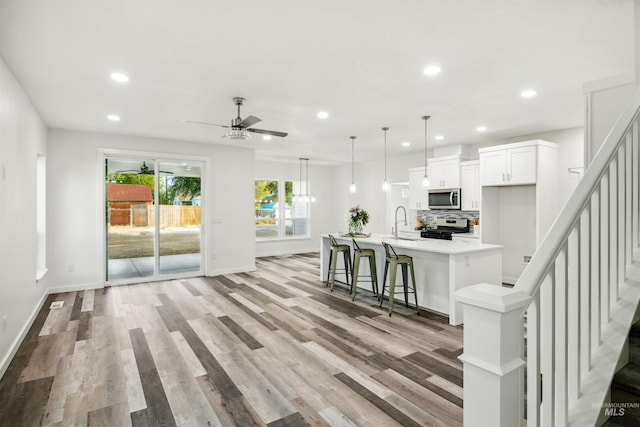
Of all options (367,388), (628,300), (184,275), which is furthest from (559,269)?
(184,275)

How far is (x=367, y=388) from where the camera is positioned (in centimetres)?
265

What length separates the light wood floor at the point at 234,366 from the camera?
7.71 ft

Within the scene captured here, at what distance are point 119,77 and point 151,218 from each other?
351 cm

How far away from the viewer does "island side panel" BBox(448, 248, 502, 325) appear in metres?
4.09

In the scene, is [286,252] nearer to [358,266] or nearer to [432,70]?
[358,266]

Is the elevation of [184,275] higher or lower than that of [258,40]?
lower

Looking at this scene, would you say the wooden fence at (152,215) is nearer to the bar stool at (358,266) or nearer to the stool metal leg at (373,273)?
the bar stool at (358,266)

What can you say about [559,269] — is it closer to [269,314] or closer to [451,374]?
[451,374]

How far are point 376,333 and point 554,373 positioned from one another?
268 centimetres

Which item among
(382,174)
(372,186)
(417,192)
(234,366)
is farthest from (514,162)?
(234,366)

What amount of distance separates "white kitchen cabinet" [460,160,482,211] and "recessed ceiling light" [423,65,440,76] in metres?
3.62

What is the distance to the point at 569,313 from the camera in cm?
134

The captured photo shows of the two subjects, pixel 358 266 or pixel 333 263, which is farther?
pixel 333 263

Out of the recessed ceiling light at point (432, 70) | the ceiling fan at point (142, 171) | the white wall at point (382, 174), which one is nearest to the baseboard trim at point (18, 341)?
the ceiling fan at point (142, 171)
